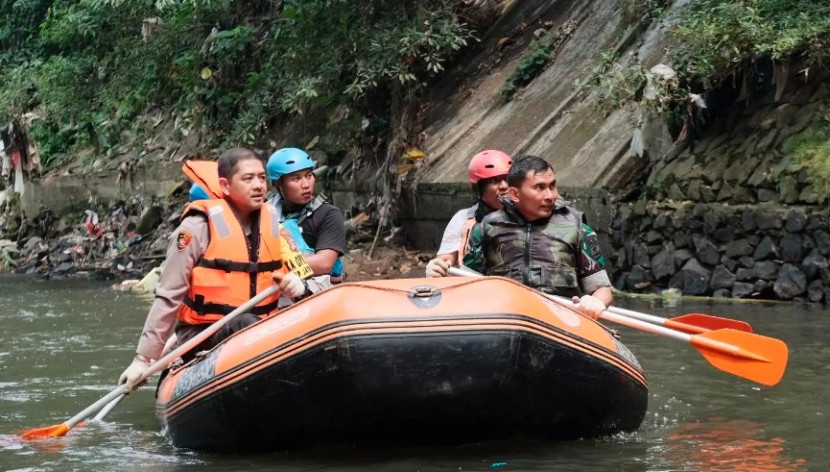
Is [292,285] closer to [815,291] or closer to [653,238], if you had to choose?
[815,291]

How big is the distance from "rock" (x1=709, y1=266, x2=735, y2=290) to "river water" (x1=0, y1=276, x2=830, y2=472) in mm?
211

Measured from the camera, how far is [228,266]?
5.84 metres

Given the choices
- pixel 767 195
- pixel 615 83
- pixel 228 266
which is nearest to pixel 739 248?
pixel 767 195

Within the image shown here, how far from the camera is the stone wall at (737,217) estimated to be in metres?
9.94

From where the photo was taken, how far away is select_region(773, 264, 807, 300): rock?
32.7 feet

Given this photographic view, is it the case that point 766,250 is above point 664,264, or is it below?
above

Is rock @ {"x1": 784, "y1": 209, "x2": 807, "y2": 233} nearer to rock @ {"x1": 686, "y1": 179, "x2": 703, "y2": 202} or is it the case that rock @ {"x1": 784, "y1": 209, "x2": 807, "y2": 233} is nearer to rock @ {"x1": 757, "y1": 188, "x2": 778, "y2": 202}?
rock @ {"x1": 757, "y1": 188, "x2": 778, "y2": 202}

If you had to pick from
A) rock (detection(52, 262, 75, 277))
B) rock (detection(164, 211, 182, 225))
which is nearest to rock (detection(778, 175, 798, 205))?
rock (detection(164, 211, 182, 225))

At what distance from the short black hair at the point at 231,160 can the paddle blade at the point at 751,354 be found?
2192 mm

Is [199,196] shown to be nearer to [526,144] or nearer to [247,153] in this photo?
[247,153]

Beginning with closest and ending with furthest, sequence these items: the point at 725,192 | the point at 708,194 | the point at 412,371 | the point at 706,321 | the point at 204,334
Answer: the point at 412,371
the point at 204,334
the point at 706,321
the point at 725,192
the point at 708,194

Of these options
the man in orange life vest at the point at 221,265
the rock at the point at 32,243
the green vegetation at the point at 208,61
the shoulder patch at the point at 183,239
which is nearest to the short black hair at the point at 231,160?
the man in orange life vest at the point at 221,265

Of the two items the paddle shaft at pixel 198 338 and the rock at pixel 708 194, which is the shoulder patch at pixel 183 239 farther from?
the rock at pixel 708 194

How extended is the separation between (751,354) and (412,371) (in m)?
1.72
